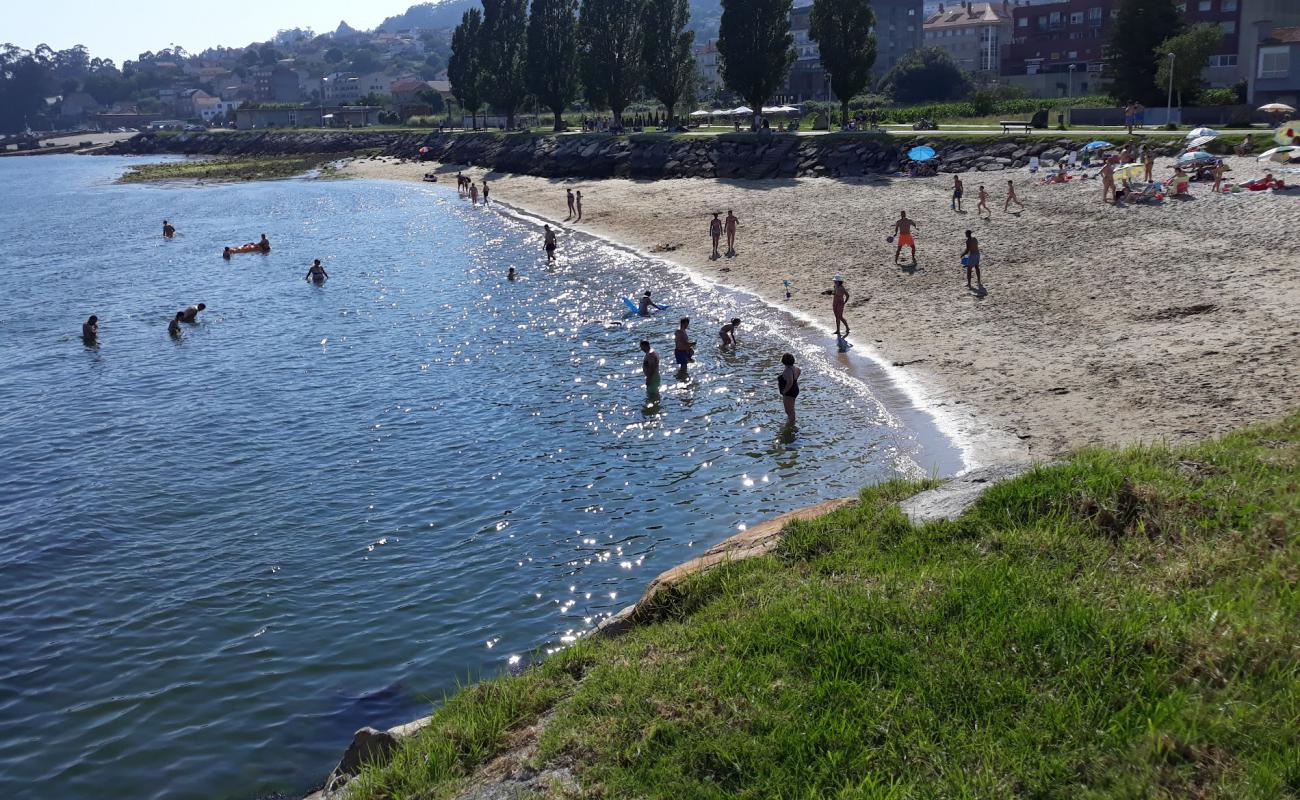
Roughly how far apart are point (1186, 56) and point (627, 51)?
41442 mm

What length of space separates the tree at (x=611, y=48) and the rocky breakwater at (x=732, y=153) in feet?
13.8

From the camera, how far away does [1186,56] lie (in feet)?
159

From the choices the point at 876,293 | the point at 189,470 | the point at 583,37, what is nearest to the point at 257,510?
the point at 189,470

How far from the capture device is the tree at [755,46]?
6128 centimetres

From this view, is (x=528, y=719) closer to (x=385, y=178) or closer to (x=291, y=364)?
(x=291, y=364)

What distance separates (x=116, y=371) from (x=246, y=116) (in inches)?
6753

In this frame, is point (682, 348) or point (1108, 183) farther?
point (1108, 183)

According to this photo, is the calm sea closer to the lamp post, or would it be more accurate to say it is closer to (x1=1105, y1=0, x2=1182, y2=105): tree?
the lamp post

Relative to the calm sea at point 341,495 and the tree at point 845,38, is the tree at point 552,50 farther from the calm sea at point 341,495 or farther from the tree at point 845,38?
the calm sea at point 341,495

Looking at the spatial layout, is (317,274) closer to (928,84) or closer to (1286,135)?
(1286,135)

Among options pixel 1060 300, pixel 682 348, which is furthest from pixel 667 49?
pixel 682 348

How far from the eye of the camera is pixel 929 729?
629 cm

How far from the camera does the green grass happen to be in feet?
327

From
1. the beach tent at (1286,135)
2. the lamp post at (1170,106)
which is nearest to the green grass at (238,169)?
the lamp post at (1170,106)
